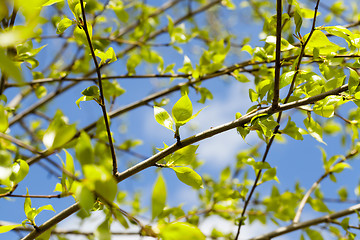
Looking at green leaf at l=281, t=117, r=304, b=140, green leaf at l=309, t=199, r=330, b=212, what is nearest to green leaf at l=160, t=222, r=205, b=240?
green leaf at l=281, t=117, r=304, b=140

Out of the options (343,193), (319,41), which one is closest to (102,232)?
(319,41)

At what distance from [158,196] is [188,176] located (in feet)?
0.61

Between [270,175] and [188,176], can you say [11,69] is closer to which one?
[188,176]

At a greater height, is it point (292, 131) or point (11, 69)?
point (292, 131)

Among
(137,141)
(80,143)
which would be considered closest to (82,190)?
(80,143)

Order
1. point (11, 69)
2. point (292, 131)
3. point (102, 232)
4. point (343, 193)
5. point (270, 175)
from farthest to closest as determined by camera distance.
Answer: point (343, 193), point (270, 175), point (292, 131), point (102, 232), point (11, 69)

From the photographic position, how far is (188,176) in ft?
1.90

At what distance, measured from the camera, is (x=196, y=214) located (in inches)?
49.5

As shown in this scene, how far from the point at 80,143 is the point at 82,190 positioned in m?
0.06

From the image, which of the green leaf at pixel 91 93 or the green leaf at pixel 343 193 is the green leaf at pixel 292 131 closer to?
the green leaf at pixel 91 93

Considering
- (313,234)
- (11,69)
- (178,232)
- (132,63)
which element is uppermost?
(132,63)

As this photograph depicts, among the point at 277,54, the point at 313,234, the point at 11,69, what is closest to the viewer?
the point at 11,69

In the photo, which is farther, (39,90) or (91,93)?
(39,90)

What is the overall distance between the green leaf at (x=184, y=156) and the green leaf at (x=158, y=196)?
0.19 m
